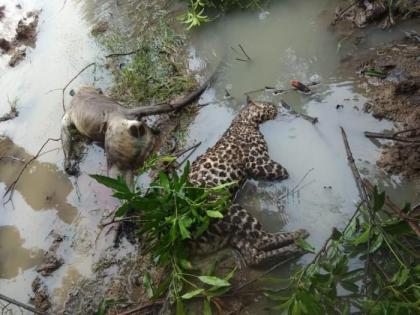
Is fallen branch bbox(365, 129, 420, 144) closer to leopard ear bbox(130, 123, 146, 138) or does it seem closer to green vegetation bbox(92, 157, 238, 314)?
green vegetation bbox(92, 157, 238, 314)

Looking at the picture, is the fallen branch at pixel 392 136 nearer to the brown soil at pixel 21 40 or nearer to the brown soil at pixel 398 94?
the brown soil at pixel 398 94

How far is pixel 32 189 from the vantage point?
6.43 m

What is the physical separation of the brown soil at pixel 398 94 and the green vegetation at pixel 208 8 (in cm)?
230

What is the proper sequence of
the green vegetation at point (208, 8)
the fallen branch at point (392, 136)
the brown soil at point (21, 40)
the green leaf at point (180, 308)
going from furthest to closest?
the brown soil at point (21, 40) → the green vegetation at point (208, 8) → the fallen branch at point (392, 136) → the green leaf at point (180, 308)

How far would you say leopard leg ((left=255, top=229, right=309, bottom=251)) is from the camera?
4.72 meters

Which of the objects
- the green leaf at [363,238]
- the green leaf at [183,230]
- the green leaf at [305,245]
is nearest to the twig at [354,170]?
the green leaf at [363,238]

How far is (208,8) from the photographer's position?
25.8 ft

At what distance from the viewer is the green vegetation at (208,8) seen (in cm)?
740

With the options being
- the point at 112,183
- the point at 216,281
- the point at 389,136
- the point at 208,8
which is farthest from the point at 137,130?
the point at 389,136

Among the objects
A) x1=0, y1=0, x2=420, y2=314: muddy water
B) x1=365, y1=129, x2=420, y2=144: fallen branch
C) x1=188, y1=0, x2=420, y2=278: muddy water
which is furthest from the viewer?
x1=0, y1=0, x2=420, y2=314: muddy water

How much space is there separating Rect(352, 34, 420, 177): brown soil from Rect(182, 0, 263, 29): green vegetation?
2299 millimetres

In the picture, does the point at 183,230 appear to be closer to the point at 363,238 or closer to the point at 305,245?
the point at 305,245

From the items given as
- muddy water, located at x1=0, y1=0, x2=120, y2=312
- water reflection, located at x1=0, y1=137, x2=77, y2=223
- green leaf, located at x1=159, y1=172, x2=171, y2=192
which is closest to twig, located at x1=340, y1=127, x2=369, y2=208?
green leaf, located at x1=159, y1=172, x2=171, y2=192

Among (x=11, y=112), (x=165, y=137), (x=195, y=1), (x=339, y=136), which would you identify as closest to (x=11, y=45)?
(x=11, y=112)
